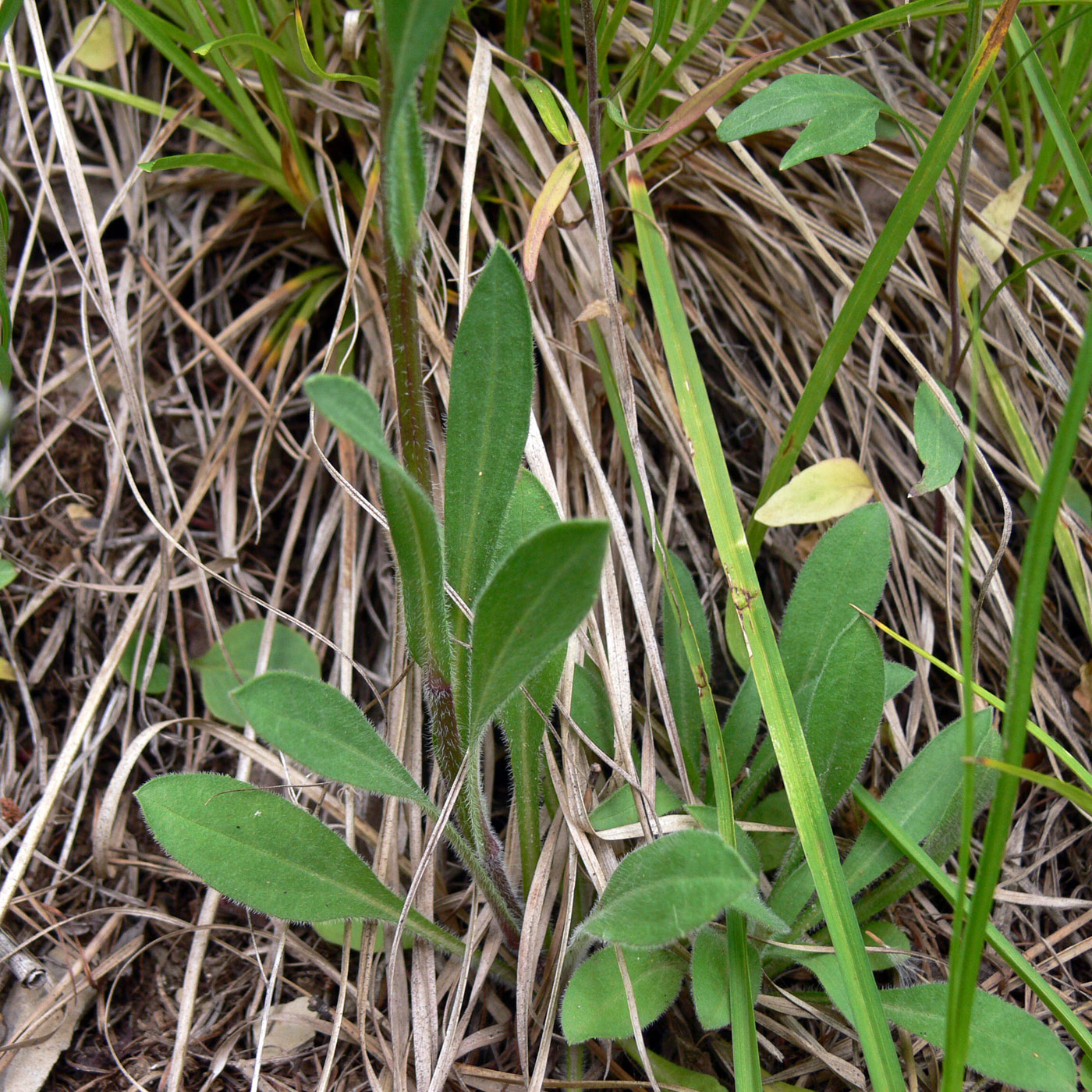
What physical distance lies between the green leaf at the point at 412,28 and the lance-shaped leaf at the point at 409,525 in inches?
8.8

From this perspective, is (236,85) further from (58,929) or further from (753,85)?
(58,929)

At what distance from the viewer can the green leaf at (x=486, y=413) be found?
88cm

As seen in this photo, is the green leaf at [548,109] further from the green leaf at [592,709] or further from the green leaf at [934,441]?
the green leaf at [592,709]

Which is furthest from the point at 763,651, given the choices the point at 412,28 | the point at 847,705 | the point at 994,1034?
the point at 412,28

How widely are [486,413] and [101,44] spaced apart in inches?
47.4

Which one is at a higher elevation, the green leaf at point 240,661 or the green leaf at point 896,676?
the green leaf at point 896,676

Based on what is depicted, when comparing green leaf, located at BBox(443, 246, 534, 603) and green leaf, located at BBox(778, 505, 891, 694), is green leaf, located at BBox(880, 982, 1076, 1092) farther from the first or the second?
green leaf, located at BBox(443, 246, 534, 603)

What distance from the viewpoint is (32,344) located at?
155 cm

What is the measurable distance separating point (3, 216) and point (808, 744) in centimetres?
125

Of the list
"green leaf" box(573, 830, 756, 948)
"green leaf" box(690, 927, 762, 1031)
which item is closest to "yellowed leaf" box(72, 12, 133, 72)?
"green leaf" box(573, 830, 756, 948)

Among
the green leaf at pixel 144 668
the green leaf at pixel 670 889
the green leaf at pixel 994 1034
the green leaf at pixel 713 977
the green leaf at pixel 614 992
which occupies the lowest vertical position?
the green leaf at pixel 144 668

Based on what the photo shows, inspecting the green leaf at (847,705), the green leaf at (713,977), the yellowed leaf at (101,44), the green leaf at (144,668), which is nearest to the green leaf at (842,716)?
the green leaf at (847,705)

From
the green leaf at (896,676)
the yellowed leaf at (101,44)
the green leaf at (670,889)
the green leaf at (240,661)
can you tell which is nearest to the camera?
the green leaf at (670,889)

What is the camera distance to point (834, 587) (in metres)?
1.19
